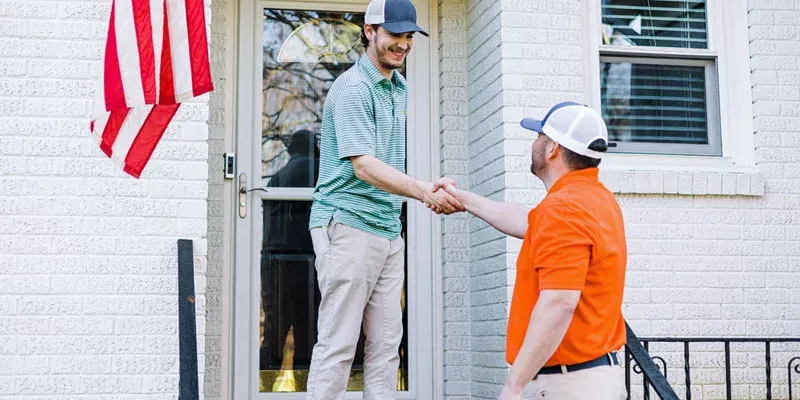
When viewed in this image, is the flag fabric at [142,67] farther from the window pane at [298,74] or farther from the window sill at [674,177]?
the window sill at [674,177]

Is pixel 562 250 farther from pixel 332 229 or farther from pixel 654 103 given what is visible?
pixel 654 103

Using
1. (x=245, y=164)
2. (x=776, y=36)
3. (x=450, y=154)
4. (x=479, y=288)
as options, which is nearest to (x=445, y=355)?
(x=479, y=288)

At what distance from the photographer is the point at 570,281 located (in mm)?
3133

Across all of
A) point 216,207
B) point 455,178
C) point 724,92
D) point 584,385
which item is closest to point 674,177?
point 724,92

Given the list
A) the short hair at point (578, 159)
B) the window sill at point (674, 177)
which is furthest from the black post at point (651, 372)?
the window sill at point (674, 177)

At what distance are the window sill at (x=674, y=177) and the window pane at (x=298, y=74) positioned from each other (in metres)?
1.64

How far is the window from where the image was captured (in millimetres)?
5863

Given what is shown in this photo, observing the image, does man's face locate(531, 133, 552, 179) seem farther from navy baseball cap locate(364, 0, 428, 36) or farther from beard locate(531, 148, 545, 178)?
navy baseball cap locate(364, 0, 428, 36)

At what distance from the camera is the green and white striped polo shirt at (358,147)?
4.17 meters

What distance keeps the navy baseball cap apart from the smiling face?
0.10 feet

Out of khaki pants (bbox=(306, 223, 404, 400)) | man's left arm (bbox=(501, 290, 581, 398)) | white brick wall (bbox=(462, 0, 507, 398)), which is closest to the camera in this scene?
man's left arm (bbox=(501, 290, 581, 398))

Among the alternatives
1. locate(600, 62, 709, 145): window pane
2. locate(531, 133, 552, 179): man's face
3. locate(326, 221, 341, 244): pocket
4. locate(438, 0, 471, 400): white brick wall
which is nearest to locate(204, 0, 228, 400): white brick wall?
locate(438, 0, 471, 400): white brick wall

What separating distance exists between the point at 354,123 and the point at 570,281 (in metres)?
1.37

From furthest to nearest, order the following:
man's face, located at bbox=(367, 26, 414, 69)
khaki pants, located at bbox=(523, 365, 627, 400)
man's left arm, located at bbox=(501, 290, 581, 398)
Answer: man's face, located at bbox=(367, 26, 414, 69) → khaki pants, located at bbox=(523, 365, 627, 400) → man's left arm, located at bbox=(501, 290, 581, 398)
